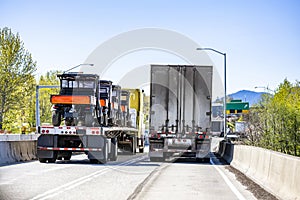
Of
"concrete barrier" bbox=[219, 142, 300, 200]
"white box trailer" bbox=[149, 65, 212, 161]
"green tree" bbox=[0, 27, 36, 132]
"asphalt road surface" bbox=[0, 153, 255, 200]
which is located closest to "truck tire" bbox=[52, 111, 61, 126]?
"asphalt road surface" bbox=[0, 153, 255, 200]

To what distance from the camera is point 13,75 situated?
51.6 meters

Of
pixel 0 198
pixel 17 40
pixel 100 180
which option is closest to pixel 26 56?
pixel 17 40

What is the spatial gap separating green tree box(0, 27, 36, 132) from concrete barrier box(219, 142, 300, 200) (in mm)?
36561

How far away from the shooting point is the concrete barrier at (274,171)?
10.4 metres

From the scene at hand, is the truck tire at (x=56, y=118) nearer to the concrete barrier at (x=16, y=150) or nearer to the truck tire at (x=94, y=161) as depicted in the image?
the concrete barrier at (x=16, y=150)

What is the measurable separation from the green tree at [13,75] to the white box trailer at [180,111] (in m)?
29.6

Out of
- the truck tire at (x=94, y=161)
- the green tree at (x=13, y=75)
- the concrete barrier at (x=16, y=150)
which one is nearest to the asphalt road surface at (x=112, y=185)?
the concrete barrier at (x=16, y=150)

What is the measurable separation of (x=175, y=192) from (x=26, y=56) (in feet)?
139

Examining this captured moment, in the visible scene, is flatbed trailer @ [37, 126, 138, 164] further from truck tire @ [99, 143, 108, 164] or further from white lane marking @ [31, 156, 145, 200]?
white lane marking @ [31, 156, 145, 200]

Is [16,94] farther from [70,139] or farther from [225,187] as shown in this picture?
[225,187]

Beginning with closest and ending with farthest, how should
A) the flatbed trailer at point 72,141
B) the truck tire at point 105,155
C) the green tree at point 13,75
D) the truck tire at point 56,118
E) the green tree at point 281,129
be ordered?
the flatbed trailer at point 72,141, the truck tire at point 105,155, the truck tire at point 56,118, the green tree at point 281,129, the green tree at point 13,75

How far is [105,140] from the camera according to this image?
21.9m

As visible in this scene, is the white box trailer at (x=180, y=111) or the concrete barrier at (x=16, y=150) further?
the white box trailer at (x=180, y=111)

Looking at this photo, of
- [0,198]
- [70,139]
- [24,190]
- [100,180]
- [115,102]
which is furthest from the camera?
[115,102]
